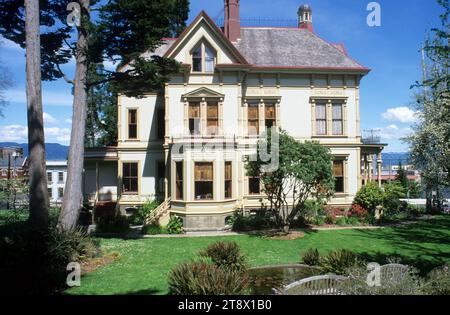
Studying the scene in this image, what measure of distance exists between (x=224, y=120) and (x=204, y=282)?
14043mm

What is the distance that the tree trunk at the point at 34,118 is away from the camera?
41.4ft

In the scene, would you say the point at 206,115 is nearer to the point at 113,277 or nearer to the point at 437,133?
the point at 113,277

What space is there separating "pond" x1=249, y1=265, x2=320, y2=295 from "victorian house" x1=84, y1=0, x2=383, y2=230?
7986 mm

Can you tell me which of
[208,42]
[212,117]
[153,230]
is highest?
[208,42]

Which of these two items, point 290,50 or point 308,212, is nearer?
point 308,212

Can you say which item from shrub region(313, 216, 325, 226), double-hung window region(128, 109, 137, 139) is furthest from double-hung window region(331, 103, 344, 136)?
double-hung window region(128, 109, 137, 139)

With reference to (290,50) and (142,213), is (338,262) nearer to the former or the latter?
(142,213)

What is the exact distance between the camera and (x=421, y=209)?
24.8 meters

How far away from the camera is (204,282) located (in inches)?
292

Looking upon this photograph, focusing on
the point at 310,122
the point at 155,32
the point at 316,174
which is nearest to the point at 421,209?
the point at 310,122

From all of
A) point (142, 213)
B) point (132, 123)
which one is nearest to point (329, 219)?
point (142, 213)

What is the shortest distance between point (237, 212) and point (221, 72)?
847 centimetres

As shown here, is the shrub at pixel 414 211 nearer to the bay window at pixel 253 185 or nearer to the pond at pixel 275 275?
the bay window at pixel 253 185

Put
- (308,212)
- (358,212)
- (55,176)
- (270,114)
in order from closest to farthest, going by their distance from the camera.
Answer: (308,212)
(358,212)
(270,114)
(55,176)
